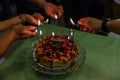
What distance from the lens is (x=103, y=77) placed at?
110cm

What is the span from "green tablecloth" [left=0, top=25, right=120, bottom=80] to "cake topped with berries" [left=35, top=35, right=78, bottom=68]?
66 millimetres

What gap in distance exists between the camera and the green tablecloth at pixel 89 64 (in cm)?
111

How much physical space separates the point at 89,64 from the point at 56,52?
198mm

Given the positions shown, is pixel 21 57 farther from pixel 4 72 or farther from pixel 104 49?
pixel 104 49

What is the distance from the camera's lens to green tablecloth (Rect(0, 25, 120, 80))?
111 cm

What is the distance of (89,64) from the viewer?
119 cm

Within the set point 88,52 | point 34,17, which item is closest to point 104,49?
point 88,52

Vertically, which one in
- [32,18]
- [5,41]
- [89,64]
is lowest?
[89,64]

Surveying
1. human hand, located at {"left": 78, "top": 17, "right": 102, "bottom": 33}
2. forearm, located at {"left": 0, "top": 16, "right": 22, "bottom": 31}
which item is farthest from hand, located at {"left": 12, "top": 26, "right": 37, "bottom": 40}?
human hand, located at {"left": 78, "top": 17, "right": 102, "bottom": 33}

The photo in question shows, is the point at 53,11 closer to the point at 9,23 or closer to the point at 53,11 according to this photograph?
the point at 53,11

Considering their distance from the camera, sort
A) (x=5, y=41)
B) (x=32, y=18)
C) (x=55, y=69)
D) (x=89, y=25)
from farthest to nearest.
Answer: (x=89, y=25)
(x=32, y=18)
(x=5, y=41)
(x=55, y=69)

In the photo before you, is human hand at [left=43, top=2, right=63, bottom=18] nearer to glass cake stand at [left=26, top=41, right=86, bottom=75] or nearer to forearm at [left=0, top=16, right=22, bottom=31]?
forearm at [left=0, top=16, right=22, bottom=31]

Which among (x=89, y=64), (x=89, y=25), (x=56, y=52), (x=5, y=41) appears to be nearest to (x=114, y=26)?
(x=89, y=25)

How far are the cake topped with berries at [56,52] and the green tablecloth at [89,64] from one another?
0.07 meters
